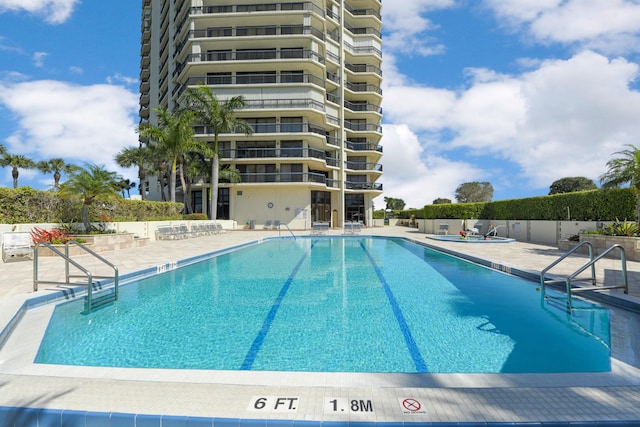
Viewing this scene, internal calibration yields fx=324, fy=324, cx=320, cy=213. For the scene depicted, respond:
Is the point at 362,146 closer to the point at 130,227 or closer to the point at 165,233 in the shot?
the point at 165,233

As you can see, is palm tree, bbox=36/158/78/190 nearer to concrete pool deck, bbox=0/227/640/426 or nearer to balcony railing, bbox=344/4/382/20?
balcony railing, bbox=344/4/382/20

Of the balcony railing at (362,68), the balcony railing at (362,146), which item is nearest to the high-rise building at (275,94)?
the balcony railing at (362,146)

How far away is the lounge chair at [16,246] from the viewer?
411 inches

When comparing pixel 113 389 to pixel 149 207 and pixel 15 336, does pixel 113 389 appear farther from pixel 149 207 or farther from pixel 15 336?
pixel 149 207

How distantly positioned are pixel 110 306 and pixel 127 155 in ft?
137

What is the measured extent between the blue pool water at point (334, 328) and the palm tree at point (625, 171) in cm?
797

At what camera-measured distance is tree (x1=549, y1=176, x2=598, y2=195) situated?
55.8 meters

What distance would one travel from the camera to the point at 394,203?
9225cm

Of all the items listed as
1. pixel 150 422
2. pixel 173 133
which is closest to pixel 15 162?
pixel 173 133

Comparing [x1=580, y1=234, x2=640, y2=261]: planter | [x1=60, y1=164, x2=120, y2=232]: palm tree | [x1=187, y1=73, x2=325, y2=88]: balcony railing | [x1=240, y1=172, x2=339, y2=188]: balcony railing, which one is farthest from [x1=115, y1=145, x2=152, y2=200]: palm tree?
[x1=580, y1=234, x2=640, y2=261]: planter

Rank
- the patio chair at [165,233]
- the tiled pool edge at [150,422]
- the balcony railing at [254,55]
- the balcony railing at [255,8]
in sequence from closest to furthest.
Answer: the tiled pool edge at [150,422], the patio chair at [165,233], the balcony railing at [254,55], the balcony railing at [255,8]

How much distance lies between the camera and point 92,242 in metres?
13.1

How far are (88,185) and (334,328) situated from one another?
42.2ft

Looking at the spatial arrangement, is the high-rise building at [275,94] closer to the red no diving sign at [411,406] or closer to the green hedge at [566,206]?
the green hedge at [566,206]
